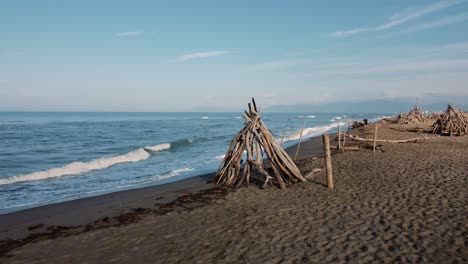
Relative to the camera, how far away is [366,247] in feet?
16.3

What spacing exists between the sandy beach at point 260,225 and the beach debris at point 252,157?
68 centimetres

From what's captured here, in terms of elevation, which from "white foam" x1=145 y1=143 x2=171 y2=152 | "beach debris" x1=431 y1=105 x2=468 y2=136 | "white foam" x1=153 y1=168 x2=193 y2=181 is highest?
"beach debris" x1=431 y1=105 x2=468 y2=136

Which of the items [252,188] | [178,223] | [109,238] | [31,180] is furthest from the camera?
[31,180]

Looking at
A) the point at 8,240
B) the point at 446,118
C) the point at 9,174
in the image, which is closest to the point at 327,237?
the point at 8,240

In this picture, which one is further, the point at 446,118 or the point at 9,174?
the point at 446,118

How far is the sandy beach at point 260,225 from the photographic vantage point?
496 cm

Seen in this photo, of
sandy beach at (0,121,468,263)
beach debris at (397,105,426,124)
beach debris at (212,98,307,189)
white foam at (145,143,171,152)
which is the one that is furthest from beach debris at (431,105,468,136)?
white foam at (145,143,171,152)

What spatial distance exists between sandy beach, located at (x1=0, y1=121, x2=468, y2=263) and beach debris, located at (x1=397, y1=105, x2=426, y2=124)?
88.6ft

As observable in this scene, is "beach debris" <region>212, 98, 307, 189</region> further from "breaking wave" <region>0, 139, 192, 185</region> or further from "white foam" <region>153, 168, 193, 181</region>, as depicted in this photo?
"breaking wave" <region>0, 139, 192, 185</region>

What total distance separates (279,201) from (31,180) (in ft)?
31.6

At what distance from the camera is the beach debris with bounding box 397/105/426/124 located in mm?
34281

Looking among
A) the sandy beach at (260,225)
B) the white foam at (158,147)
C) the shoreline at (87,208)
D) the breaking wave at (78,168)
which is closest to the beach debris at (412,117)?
the white foam at (158,147)

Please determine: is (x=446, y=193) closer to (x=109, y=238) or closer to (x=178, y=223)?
(x=178, y=223)

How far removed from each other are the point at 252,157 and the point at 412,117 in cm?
3103
